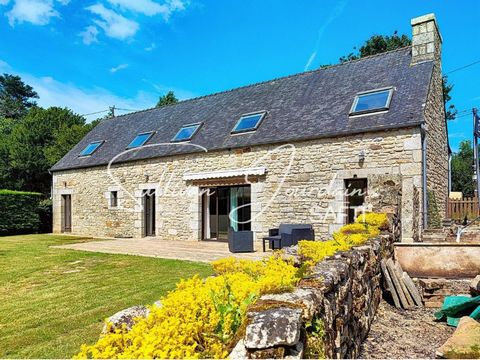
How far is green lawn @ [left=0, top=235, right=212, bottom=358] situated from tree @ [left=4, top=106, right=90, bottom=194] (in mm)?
20960

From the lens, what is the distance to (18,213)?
21172 millimetres

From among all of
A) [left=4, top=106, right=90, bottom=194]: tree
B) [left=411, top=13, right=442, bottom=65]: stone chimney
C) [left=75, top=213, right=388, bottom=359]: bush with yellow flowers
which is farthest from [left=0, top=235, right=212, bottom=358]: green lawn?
[left=4, top=106, right=90, bottom=194]: tree

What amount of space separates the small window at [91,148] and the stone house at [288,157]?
0.52m

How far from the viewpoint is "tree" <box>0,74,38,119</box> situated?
51031mm

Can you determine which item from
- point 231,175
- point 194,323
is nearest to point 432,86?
point 231,175

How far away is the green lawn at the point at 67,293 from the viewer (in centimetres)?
432

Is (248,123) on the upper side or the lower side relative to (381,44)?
lower

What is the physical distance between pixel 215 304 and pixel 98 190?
17808 millimetres

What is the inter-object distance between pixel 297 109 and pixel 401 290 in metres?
8.92

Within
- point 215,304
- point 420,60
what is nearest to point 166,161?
point 420,60

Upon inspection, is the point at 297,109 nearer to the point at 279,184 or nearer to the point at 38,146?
the point at 279,184

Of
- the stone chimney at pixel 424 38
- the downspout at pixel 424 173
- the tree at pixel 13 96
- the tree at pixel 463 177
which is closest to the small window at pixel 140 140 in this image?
the stone chimney at pixel 424 38

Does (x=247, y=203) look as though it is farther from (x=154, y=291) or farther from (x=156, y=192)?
(x=154, y=291)

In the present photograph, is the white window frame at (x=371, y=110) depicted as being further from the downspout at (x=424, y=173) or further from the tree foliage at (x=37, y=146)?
the tree foliage at (x=37, y=146)
